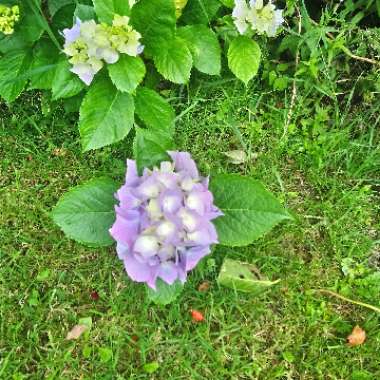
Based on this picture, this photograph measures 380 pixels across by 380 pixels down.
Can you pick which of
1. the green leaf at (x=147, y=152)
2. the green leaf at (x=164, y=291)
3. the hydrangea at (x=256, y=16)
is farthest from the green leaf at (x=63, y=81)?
the green leaf at (x=164, y=291)

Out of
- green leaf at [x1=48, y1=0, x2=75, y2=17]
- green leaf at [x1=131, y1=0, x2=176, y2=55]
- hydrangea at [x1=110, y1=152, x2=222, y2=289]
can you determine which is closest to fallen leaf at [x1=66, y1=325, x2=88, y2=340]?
hydrangea at [x1=110, y1=152, x2=222, y2=289]

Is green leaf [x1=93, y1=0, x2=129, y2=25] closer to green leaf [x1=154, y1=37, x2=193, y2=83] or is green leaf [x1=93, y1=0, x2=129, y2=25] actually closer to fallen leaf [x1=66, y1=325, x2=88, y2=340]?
green leaf [x1=154, y1=37, x2=193, y2=83]

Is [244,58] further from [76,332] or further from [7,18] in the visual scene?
[76,332]

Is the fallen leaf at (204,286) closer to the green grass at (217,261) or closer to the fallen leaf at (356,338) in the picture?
the green grass at (217,261)

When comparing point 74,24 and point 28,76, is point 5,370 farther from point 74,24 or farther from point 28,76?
point 74,24

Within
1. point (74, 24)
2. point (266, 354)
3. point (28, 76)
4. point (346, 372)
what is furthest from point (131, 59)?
point (346, 372)

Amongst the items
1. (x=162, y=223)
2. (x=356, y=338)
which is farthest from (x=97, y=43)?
(x=356, y=338)
